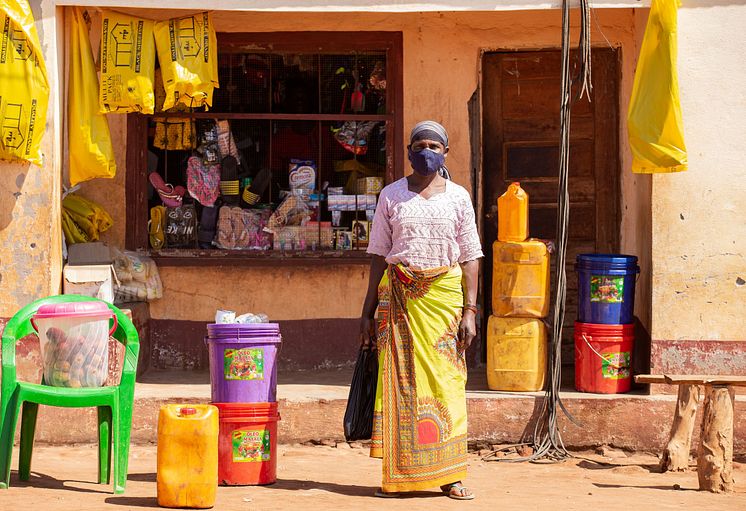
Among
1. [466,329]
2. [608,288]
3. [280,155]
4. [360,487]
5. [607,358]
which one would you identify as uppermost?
[280,155]

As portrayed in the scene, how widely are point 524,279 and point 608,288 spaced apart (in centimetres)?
54

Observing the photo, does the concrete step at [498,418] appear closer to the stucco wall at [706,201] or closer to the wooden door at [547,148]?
the stucco wall at [706,201]

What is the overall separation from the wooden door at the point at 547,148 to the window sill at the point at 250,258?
1.13 meters

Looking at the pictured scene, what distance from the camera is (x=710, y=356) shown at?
718 cm

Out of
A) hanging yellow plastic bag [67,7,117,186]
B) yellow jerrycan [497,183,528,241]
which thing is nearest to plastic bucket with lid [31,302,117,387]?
hanging yellow plastic bag [67,7,117,186]

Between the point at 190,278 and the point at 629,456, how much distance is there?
3.38m

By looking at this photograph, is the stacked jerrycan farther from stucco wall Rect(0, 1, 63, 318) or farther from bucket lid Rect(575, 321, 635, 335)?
stucco wall Rect(0, 1, 63, 318)

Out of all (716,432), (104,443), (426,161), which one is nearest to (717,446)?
(716,432)

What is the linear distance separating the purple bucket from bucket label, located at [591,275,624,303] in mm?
2399

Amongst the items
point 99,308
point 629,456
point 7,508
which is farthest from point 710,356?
point 7,508

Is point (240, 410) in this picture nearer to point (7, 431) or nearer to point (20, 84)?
point (7, 431)

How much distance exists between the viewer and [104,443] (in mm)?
6109

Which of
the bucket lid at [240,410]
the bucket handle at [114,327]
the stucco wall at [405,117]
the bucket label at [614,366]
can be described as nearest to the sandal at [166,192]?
the stucco wall at [405,117]

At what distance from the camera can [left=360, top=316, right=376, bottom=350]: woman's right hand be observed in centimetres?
588
